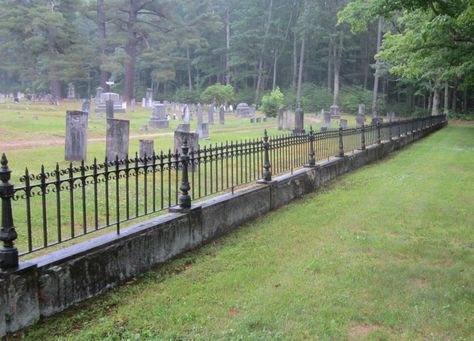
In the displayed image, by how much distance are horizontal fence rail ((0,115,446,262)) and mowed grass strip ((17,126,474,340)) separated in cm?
85

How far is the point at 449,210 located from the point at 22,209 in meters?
Result: 7.28

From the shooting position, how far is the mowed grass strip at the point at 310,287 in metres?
4.33

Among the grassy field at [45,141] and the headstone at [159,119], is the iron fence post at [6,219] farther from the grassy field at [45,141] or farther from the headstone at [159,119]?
the headstone at [159,119]

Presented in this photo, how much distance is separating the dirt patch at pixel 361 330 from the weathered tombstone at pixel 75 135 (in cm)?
1180

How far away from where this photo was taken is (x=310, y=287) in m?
Answer: 5.24

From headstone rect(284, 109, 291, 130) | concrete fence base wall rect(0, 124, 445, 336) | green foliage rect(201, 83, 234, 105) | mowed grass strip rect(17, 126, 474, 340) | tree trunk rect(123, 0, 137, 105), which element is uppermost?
tree trunk rect(123, 0, 137, 105)

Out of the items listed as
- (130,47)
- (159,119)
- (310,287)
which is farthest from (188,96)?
(310,287)

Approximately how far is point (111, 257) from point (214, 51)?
69.1 meters

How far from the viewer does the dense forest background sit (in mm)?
54062

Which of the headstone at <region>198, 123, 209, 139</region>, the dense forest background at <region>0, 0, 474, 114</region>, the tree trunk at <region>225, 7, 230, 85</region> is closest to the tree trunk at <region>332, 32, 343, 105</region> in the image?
the dense forest background at <region>0, 0, 474, 114</region>

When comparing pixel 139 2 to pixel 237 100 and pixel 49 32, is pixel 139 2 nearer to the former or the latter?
pixel 49 32

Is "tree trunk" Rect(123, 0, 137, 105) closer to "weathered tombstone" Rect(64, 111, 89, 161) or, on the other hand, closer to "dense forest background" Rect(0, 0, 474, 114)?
"dense forest background" Rect(0, 0, 474, 114)

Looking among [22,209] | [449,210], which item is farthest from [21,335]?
[449,210]

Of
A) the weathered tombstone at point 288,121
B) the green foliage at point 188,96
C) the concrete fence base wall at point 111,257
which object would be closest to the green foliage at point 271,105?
the weathered tombstone at point 288,121
